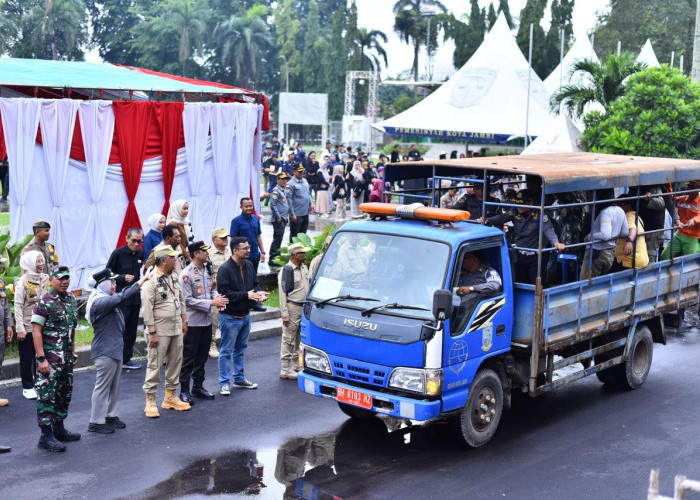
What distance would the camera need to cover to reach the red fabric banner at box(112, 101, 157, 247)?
14.6m

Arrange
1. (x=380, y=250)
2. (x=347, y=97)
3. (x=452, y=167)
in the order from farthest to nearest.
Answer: (x=347, y=97), (x=452, y=167), (x=380, y=250)

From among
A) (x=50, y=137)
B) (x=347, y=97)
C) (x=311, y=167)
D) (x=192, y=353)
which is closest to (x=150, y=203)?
(x=50, y=137)

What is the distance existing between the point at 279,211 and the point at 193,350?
6.99 metres

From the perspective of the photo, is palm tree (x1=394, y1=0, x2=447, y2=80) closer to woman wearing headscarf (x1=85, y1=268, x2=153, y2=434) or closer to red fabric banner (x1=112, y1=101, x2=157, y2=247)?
red fabric banner (x1=112, y1=101, x2=157, y2=247)

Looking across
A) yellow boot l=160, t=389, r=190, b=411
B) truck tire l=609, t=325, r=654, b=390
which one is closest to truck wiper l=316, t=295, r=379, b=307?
yellow boot l=160, t=389, r=190, b=411

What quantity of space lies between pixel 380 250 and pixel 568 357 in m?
2.65

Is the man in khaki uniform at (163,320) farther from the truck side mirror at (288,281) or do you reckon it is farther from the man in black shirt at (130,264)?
the man in black shirt at (130,264)

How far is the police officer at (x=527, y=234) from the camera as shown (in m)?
9.34

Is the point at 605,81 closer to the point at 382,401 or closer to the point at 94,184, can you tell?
the point at 94,184

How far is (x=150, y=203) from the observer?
15328mm

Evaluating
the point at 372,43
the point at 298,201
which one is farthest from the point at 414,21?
the point at 298,201

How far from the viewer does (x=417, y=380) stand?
26.1 ft

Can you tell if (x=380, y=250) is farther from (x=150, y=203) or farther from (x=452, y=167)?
(x=150, y=203)

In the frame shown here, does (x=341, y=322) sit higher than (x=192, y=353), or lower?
higher
